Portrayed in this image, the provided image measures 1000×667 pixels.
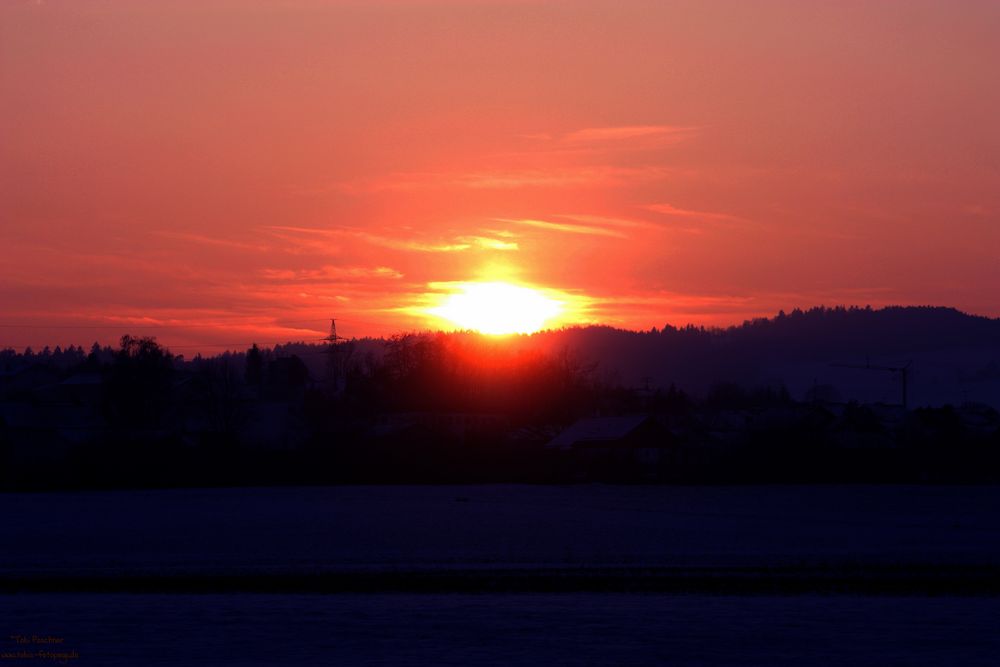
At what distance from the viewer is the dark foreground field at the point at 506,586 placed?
14648 mm

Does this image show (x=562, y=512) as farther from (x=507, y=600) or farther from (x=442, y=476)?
(x=442, y=476)

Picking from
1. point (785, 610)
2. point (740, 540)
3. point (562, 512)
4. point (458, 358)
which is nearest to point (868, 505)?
point (562, 512)

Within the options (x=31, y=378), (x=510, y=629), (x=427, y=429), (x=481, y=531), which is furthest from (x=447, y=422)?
(x=510, y=629)

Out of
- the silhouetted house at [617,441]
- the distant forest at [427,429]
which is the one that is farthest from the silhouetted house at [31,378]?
the silhouetted house at [617,441]

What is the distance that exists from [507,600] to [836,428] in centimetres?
8990

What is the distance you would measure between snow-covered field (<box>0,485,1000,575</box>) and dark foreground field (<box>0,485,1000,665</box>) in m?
0.11

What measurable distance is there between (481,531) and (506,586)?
465 inches

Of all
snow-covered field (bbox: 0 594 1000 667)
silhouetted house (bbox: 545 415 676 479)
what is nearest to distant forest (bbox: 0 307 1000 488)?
silhouetted house (bbox: 545 415 676 479)

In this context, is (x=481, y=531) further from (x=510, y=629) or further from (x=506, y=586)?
(x=510, y=629)

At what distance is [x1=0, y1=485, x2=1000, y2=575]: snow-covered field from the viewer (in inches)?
1003

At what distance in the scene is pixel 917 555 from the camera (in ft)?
86.6

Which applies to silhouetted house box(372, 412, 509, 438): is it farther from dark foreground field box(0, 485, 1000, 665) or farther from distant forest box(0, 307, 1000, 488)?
dark foreground field box(0, 485, 1000, 665)

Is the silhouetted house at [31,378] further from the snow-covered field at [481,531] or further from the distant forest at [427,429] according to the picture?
the snow-covered field at [481,531]

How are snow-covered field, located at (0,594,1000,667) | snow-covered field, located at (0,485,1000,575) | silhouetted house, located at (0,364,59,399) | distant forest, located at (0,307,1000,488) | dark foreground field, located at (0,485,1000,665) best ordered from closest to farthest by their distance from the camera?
snow-covered field, located at (0,594,1000,667), dark foreground field, located at (0,485,1000,665), snow-covered field, located at (0,485,1000,575), distant forest, located at (0,307,1000,488), silhouetted house, located at (0,364,59,399)
